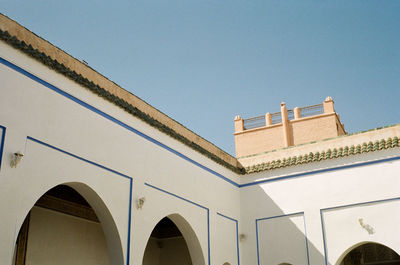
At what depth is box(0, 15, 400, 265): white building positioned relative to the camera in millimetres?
5570

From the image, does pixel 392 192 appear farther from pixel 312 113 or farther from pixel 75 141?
pixel 312 113

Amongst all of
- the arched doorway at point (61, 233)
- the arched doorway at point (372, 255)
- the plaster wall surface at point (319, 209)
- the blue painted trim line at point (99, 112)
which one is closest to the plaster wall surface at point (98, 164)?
the blue painted trim line at point (99, 112)

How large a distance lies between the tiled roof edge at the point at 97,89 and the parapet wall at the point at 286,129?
6.62 metres

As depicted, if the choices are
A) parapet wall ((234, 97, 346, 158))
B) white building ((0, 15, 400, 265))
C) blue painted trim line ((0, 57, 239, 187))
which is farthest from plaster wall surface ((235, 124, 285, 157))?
A: blue painted trim line ((0, 57, 239, 187))

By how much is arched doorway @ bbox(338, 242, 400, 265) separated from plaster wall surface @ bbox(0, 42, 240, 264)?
350 centimetres

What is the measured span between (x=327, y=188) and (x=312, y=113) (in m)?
6.91

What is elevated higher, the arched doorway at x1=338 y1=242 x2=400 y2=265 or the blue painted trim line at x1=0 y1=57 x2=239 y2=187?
the blue painted trim line at x1=0 y1=57 x2=239 y2=187

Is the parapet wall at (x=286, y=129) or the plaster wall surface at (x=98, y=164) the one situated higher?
the parapet wall at (x=286, y=129)

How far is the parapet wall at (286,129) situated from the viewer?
1530cm

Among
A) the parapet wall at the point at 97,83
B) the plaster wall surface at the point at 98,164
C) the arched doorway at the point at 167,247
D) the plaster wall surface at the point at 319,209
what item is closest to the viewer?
the plaster wall surface at the point at 98,164

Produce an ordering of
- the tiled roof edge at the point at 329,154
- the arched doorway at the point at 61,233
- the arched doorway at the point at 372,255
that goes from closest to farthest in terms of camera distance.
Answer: the arched doorway at the point at 61,233 → the tiled roof edge at the point at 329,154 → the arched doorway at the point at 372,255

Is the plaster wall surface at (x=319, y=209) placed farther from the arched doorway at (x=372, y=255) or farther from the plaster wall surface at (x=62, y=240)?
the plaster wall surface at (x=62, y=240)

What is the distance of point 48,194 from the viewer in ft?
26.3

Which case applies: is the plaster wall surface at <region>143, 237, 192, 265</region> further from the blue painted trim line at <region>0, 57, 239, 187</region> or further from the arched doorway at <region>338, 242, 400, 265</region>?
the arched doorway at <region>338, 242, 400, 265</region>
